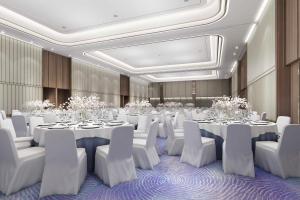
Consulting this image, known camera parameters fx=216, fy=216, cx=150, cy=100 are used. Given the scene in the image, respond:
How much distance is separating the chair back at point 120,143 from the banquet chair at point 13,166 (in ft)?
3.60

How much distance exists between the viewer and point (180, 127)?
6246 millimetres

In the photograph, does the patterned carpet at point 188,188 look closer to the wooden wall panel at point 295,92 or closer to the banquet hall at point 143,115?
the banquet hall at point 143,115

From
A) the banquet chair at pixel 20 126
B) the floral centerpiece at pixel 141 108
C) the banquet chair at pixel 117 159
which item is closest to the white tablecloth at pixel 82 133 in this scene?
the banquet chair at pixel 117 159

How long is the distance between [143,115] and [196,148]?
8.39 feet

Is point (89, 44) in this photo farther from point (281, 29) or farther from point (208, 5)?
point (281, 29)

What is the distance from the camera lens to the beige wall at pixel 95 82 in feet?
38.6

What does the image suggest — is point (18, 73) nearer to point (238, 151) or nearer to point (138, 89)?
point (238, 151)

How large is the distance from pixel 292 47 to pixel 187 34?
3.54 meters

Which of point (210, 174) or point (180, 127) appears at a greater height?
point (180, 127)

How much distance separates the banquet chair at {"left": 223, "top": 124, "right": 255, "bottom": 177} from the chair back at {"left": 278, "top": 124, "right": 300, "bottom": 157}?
1.54 ft

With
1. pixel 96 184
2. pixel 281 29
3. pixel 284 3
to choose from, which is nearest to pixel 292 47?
pixel 281 29

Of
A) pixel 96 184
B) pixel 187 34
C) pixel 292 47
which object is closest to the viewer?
pixel 96 184

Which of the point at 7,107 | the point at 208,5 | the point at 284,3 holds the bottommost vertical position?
the point at 7,107

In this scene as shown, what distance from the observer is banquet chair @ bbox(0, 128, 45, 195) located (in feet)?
9.16
